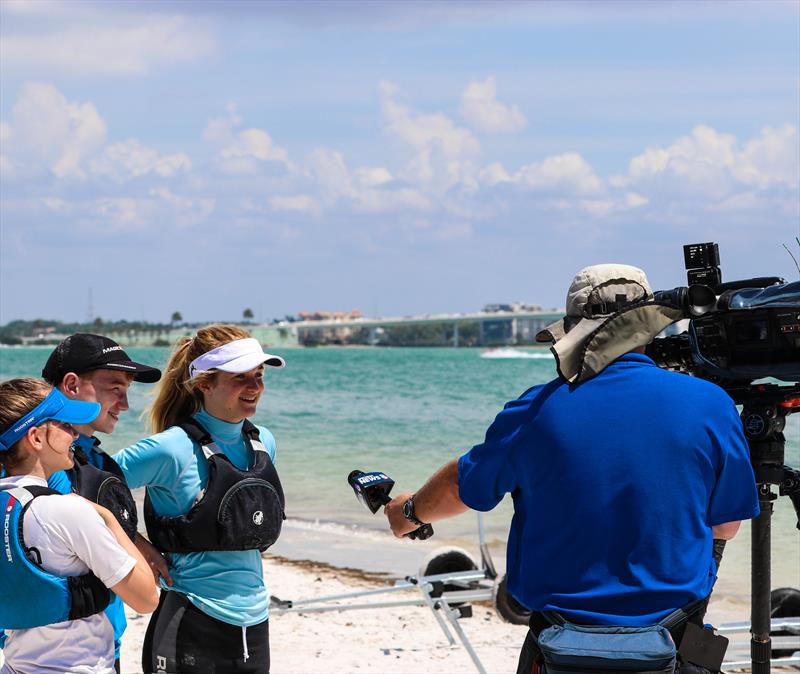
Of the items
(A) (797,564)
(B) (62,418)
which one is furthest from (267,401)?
(B) (62,418)

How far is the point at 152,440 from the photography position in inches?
126

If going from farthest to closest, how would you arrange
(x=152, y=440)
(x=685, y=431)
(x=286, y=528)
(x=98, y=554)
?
(x=286, y=528) < (x=152, y=440) < (x=98, y=554) < (x=685, y=431)

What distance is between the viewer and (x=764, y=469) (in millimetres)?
3398

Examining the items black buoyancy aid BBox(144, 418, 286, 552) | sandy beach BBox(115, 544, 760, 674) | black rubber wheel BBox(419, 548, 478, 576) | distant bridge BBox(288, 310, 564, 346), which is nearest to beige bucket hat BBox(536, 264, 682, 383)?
black buoyancy aid BBox(144, 418, 286, 552)

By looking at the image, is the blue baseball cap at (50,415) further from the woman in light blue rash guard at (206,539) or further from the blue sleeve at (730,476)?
the blue sleeve at (730,476)

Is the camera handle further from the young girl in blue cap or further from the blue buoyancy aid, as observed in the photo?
the blue buoyancy aid

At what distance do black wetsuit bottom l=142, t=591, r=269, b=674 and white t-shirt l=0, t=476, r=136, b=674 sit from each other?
48 centimetres

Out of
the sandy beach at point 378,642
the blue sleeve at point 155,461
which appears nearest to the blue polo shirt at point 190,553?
the blue sleeve at point 155,461

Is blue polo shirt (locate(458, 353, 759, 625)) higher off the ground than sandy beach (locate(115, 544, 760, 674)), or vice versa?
blue polo shirt (locate(458, 353, 759, 625))

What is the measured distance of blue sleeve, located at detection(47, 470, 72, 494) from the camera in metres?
2.76

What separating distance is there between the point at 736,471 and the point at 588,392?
371 millimetres

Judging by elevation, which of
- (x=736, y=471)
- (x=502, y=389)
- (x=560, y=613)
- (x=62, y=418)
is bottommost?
(x=502, y=389)

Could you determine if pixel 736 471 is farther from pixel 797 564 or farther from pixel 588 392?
pixel 797 564

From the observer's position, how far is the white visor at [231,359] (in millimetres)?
3375
